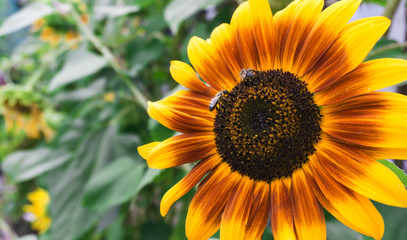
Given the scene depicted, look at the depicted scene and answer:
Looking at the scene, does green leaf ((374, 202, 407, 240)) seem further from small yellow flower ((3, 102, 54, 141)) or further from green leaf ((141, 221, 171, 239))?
small yellow flower ((3, 102, 54, 141))

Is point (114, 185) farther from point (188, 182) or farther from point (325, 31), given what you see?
point (325, 31)

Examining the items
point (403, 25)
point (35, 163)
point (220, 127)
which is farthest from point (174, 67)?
point (35, 163)

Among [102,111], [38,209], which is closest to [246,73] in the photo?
[102,111]

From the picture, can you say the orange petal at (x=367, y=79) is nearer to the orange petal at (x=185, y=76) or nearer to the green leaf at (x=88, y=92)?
the orange petal at (x=185, y=76)

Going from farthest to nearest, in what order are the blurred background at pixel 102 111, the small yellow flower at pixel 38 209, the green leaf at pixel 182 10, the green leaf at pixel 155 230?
the small yellow flower at pixel 38 209, the green leaf at pixel 155 230, the blurred background at pixel 102 111, the green leaf at pixel 182 10

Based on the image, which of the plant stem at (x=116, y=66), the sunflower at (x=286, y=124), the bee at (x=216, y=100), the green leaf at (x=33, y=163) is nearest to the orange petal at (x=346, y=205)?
the sunflower at (x=286, y=124)

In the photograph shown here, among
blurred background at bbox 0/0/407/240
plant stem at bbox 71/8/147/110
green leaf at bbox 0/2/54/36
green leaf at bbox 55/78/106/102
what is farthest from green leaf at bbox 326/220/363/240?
green leaf at bbox 55/78/106/102
